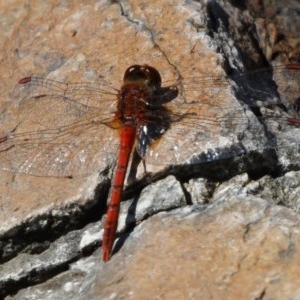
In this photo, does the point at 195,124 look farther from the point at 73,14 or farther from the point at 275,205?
the point at 73,14

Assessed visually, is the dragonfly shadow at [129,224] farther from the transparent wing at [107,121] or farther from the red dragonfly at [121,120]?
the transparent wing at [107,121]

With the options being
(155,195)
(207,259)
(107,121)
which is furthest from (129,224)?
(107,121)

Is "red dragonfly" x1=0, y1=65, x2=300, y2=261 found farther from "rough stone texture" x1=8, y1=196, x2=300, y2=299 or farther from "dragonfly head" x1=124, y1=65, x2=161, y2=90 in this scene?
"rough stone texture" x1=8, y1=196, x2=300, y2=299

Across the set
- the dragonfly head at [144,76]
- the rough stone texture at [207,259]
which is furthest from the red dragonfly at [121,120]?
the rough stone texture at [207,259]

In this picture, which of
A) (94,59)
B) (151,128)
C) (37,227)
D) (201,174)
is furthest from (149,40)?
(37,227)

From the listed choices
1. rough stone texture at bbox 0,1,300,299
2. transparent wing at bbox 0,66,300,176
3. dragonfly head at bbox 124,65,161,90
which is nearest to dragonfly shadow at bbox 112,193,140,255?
rough stone texture at bbox 0,1,300,299

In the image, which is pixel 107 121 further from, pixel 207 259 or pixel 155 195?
pixel 207 259
